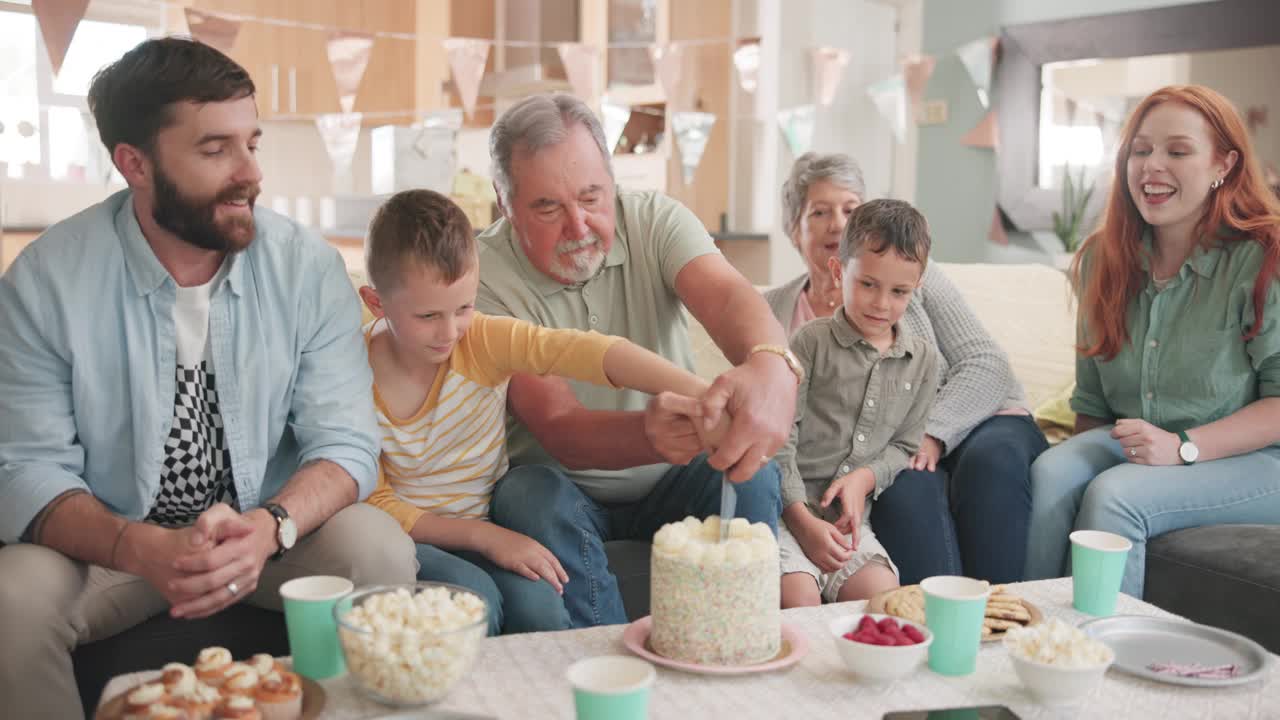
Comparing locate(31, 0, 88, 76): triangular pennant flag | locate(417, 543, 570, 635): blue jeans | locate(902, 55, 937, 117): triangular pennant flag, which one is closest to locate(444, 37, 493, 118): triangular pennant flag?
locate(31, 0, 88, 76): triangular pennant flag

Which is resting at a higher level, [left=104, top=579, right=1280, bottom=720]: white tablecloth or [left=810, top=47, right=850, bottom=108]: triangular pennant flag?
[left=810, top=47, right=850, bottom=108]: triangular pennant flag

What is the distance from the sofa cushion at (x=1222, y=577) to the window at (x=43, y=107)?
3.85 m

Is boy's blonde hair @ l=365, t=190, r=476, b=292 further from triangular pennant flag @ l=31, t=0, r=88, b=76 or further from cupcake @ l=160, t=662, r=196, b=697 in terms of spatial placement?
triangular pennant flag @ l=31, t=0, r=88, b=76

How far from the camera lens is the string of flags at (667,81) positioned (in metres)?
4.45

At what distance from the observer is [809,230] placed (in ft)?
8.83

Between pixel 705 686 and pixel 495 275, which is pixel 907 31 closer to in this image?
pixel 495 275

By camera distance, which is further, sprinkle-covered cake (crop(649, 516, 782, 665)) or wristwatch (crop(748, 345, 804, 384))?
wristwatch (crop(748, 345, 804, 384))

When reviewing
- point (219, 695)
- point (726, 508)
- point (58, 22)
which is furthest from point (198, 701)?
point (58, 22)

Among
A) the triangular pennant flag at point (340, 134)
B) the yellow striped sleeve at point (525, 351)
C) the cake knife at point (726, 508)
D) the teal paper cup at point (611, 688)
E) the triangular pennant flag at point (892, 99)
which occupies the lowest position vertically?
the teal paper cup at point (611, 688)

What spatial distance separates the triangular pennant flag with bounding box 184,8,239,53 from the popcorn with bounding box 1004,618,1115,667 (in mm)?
3421

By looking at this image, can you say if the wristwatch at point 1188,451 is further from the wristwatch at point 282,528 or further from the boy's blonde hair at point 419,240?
the wristwatch at point 282,528

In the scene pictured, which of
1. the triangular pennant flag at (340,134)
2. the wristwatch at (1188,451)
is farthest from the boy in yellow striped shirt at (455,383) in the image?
the triangular pennant flag at (340,134)

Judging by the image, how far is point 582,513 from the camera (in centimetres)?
190

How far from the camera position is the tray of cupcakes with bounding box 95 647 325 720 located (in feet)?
3.68
